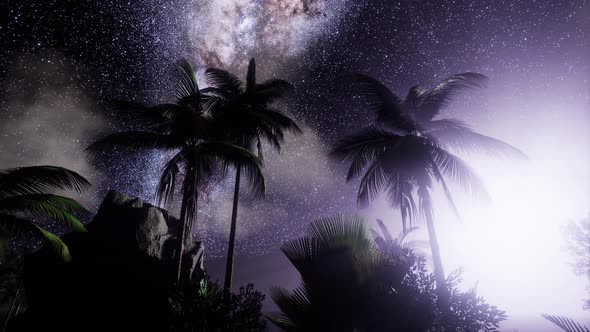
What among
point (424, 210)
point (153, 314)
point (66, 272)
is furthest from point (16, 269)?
point (424, 210)

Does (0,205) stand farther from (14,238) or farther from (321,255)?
(321,255)

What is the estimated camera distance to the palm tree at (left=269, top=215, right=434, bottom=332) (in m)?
3.56

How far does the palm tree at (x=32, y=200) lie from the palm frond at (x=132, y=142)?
192cm

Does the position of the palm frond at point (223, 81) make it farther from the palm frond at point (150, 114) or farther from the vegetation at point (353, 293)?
the vegetation at point (353, 293)

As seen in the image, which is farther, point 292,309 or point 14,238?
point 14,238

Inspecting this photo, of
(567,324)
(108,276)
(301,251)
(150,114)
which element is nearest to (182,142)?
(150,114)

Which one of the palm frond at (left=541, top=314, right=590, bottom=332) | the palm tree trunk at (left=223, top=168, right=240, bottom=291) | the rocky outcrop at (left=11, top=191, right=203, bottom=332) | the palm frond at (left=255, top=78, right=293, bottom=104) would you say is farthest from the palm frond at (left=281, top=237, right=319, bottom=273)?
the rocky outcrop at (left=11, top=191, right=203, bottom=332)

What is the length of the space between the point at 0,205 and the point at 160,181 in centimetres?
470

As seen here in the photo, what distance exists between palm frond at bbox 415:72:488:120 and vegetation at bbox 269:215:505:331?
9.14 metres

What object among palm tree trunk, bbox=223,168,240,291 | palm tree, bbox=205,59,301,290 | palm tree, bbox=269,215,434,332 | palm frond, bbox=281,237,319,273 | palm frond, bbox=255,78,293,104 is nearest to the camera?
palm tree, bbox=269,215,434,332

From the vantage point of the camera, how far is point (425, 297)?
426cm

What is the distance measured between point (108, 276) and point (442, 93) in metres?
25.0

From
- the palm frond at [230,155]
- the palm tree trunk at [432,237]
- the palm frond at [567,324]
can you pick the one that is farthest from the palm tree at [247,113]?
the palm frond at [567,324]

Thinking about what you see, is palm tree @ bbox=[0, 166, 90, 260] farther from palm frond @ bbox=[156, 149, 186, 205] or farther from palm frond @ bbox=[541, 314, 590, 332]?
palm frond @ bbox=[541, 314, 590, 332]
